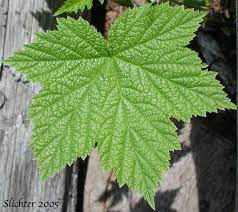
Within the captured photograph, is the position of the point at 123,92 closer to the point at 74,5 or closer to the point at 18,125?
the point at 74,5

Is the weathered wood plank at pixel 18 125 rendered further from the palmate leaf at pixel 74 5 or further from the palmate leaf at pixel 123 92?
the palmate leaf at pixel 123 92

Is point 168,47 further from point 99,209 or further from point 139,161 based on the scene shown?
point 99,209

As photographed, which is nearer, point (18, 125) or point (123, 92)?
point (123, 92)

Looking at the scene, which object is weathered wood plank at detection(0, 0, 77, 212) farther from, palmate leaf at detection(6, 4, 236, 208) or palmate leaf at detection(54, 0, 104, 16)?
palmate leaf at detection(6, 4, 236, 208)

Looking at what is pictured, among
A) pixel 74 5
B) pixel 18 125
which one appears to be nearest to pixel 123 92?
pixel 74 5

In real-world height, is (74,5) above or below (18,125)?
above

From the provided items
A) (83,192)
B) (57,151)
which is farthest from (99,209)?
(57,151)

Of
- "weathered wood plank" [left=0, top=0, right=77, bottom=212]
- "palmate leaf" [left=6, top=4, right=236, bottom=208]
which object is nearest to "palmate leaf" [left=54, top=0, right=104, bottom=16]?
"palmate leaf" [left=6, top=4, right=236, bottom=208]
